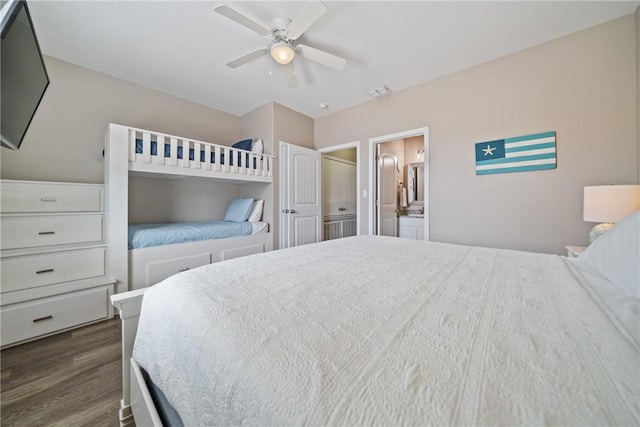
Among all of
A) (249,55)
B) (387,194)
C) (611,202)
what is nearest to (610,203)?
(611,202)

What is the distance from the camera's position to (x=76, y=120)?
2.46 m

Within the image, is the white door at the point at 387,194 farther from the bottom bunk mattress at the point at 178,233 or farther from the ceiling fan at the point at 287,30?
the bottom bunk mattress at the point at 178,233

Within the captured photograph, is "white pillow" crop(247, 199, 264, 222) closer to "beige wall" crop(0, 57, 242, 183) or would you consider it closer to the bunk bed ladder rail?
the bunk bed ladder rail

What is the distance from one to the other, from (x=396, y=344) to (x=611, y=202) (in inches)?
Result: 83.2

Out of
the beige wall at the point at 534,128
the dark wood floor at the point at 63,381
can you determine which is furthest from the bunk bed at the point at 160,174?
the beige wall at the point at 534,128

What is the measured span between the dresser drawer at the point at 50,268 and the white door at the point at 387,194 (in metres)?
3.25

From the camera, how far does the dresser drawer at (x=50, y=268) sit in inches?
66.7

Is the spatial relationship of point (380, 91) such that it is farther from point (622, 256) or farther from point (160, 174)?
point (160, 174)

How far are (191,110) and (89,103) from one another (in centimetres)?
113

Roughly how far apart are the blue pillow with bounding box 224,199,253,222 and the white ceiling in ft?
5.23

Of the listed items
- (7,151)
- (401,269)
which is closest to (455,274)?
(401,269)

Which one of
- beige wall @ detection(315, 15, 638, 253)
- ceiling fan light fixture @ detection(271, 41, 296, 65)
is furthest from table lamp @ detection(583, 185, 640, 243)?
ceiling fan light fixture @ detection(271, 41, 296, 65)

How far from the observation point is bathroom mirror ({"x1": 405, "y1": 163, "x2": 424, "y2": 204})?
4254mm

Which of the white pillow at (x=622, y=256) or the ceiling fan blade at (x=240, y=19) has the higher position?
the ceiling fan blade at (x=240, y=19)
